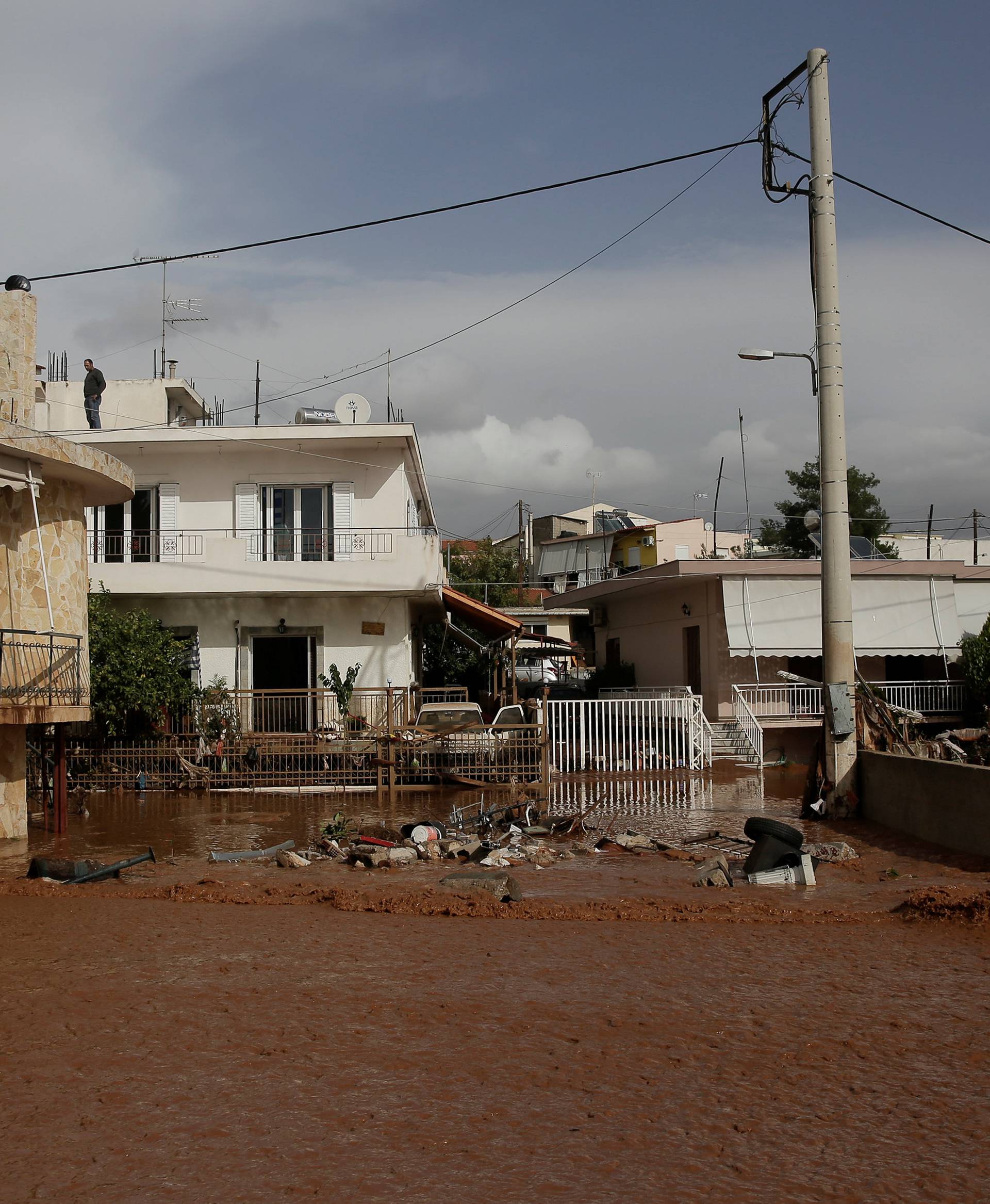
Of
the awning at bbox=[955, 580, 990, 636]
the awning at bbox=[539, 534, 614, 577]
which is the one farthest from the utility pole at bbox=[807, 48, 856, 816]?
the awning at bbox=[539, 534, 614, 577]

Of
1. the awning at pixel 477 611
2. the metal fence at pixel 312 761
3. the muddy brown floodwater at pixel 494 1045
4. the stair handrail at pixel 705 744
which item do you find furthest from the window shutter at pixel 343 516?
the muddy brown floodwater at pixel 494 1045

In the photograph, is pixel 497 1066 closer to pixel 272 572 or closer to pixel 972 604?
pixel 272 572

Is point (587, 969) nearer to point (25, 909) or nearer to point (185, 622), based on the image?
point (25, 909)

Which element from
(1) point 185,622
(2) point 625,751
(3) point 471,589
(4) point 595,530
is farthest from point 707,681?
(4) point 595,530

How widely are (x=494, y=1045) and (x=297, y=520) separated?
19955mm

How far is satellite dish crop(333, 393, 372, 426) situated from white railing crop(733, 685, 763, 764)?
35.2 feet

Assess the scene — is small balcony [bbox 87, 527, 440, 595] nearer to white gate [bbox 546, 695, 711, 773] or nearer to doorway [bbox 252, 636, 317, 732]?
doorway [bbox 252, 636, 317, 732]

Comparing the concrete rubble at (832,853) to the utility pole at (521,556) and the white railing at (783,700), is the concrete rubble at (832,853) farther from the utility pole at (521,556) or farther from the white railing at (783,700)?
the utility pole at (521,556)

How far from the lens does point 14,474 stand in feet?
39.1

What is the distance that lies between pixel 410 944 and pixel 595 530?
185 ft

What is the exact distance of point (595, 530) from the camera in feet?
209

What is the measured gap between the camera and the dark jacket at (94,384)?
25.0m

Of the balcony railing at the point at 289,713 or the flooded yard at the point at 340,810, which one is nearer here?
the flooded yard at the point at 340,810

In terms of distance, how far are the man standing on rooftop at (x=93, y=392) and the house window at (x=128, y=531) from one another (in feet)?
6.28
